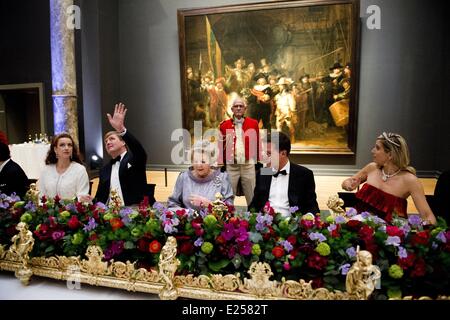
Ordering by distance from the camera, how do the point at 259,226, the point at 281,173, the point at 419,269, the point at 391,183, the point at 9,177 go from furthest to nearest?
1. the point at 9,177
2. the point at 281,173
3. the point at 391,183
4. the point at 259,226
5. the point at 419,269

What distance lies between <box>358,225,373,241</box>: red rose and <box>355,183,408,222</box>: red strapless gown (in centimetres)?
121

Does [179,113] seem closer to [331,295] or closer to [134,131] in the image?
[134,131]

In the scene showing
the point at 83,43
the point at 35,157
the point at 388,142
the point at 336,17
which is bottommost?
the point at 35,157

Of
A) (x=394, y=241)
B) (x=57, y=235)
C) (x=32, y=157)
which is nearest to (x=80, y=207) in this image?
(x=57, y=235)

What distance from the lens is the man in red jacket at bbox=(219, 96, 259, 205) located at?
17.3ft

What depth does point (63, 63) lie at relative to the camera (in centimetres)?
747

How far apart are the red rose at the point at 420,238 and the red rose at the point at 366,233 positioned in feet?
0.61

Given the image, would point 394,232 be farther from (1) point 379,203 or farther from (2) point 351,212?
(1) point 379,203

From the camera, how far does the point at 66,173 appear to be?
10.8 ft

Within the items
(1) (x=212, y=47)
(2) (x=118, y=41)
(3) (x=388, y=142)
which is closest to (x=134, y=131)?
(2) (x=118, y=41)

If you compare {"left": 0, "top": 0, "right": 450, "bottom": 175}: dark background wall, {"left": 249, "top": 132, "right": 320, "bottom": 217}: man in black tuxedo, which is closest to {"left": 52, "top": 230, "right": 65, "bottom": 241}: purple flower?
{"left": 249, "top": 132, "right": 320, "bottom": 217}: man in black tuxedo

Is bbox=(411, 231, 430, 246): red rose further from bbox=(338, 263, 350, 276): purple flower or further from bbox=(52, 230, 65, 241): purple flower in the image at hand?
bbox=(52, 230, 65, 241): purple flower

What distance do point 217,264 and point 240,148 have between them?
369 cm

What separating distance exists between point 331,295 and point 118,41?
33.1 feet
